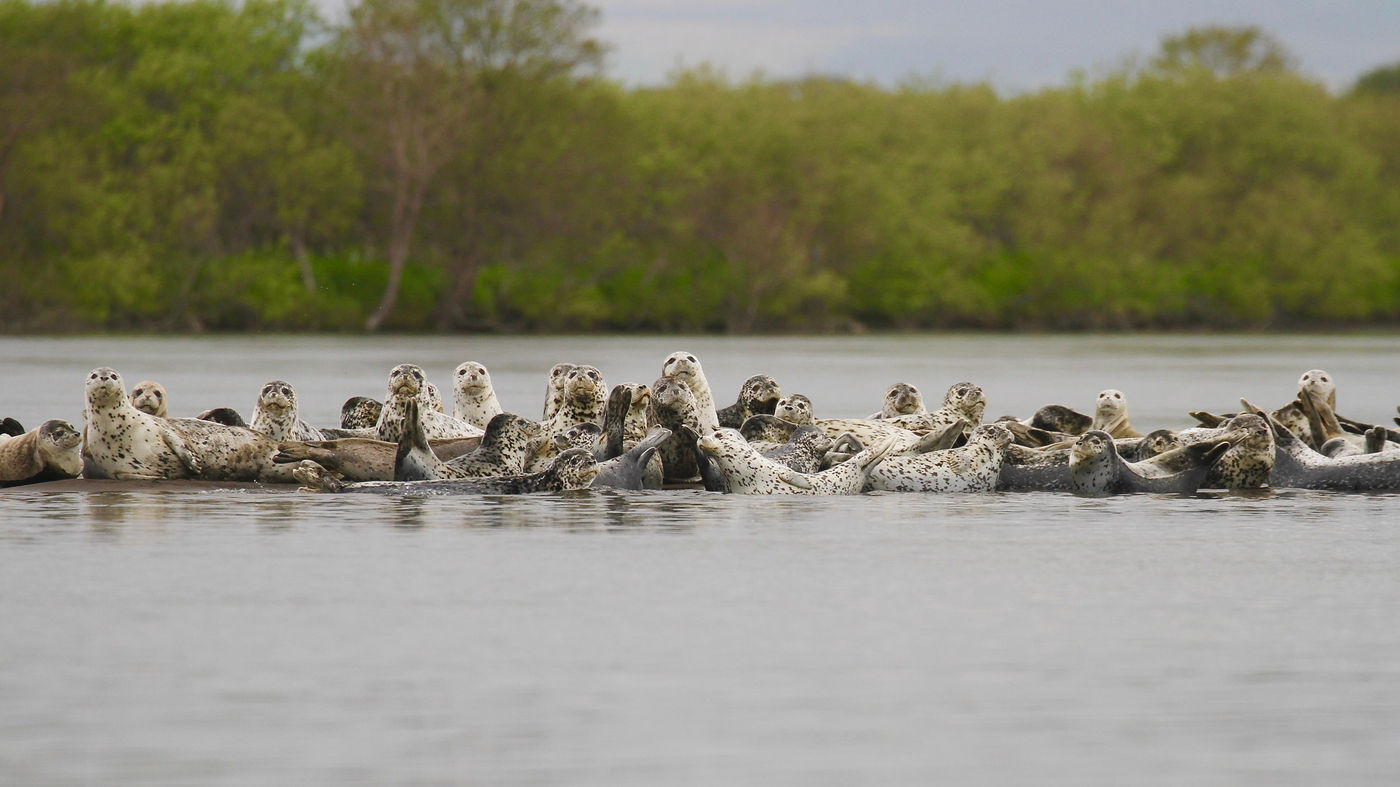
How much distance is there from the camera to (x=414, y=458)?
39.0ft

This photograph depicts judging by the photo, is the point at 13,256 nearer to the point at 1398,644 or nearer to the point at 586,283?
the point at 586,283

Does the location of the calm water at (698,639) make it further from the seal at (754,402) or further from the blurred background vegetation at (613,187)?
the blurred background vegetation at (613,187)

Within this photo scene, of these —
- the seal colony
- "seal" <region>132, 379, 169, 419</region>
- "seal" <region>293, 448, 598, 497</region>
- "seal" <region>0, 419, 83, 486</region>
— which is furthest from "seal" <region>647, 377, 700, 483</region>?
"seal" <region>0, 419, 83, 486</region>

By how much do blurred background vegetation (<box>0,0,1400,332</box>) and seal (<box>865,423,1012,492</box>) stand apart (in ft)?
159

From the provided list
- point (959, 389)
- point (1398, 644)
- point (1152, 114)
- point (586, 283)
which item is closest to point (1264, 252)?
point (1152, 114)

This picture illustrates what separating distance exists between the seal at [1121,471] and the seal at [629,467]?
2.50 metres

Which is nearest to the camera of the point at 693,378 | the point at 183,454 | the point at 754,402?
the point at 183,454

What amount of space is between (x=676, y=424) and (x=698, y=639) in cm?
579

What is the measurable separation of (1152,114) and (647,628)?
2819 inches

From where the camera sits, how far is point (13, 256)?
188 ft

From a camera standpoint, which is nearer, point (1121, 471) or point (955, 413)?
point (1121, 471)

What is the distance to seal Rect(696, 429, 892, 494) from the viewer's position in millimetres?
11844

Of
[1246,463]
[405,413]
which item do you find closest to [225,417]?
[405,413]

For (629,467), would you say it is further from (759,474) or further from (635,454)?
(759,474)
